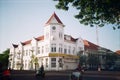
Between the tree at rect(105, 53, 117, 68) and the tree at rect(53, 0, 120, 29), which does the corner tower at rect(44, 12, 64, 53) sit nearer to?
the tree at rect(105, 53, 117, 68)

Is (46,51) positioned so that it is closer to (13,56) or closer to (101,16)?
(13,56)

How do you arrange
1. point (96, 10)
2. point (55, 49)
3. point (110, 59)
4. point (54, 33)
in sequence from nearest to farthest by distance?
point (96, 10) < point (55, 49) < point (54, 33) < point (110, 59)

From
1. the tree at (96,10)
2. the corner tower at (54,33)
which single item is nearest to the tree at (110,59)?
the corner tower at (54,33)

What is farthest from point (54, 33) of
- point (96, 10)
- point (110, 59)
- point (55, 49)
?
point (96, 10)

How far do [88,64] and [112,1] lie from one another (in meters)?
56.6

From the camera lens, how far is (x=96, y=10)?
15.6 metres

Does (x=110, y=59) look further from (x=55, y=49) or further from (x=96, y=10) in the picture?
(x=96, y=10)

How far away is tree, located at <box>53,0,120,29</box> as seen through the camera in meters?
14.4

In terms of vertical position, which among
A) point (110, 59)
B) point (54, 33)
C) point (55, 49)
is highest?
point (54, 33)

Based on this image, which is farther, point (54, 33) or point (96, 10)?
point (54, 33)

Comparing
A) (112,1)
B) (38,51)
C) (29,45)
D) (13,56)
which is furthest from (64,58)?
(112,1)

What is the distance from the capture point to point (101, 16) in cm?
1656

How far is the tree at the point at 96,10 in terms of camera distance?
1443cm

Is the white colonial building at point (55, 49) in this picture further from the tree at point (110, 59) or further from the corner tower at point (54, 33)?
the tree at point (110, 59)
